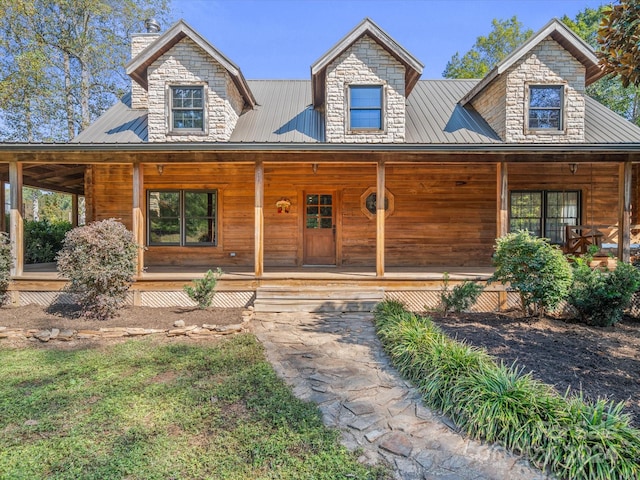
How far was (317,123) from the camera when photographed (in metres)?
10.0

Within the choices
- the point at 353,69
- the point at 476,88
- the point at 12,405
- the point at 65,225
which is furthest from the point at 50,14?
the point at 12,405

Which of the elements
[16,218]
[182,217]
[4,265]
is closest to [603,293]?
[182,217]

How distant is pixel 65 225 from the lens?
14109mm

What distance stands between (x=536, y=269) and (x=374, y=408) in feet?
13.7

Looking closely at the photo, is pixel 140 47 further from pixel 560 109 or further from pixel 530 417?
pixel 530 417

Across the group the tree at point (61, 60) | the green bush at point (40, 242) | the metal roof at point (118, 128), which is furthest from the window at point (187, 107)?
the tree at point (61, 60)

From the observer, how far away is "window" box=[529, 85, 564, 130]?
9.02 m

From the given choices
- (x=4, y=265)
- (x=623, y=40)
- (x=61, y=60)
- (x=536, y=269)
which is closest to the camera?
(x=623, y=40)

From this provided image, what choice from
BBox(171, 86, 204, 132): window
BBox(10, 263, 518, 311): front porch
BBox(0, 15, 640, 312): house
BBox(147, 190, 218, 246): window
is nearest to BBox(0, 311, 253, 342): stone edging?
BBox(10, 263, 518, 311): front porch

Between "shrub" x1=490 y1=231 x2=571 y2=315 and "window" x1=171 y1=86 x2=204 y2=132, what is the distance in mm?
7652

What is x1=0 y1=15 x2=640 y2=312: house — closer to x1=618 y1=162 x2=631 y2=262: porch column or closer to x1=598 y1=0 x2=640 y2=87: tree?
x1=618 y1=162 x2=631 y2=262: porch column

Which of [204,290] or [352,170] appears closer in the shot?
[204,290]

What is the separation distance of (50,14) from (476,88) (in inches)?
878

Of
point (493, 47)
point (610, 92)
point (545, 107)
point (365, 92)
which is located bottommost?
point (545, 107)
